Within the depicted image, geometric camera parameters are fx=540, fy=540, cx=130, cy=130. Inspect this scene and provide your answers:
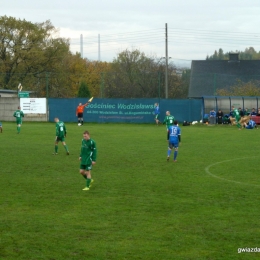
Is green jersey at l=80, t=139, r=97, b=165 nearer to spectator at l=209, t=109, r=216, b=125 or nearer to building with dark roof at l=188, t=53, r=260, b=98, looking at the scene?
spectator at l=209, t=109, r=216, b=125

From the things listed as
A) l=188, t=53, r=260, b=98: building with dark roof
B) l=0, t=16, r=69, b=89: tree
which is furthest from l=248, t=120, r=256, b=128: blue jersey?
l=0, t=16, r=69, b=89: tree

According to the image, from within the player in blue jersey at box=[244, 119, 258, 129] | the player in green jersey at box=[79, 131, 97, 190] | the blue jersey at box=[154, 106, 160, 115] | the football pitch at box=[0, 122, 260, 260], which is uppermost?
the blue jersey at box=[154, 106, 160, 115]

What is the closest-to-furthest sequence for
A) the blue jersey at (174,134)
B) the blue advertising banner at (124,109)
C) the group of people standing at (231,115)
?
1. the blue jersey at (174,134)
2. the group of people standing at (231,115)
3. the blue advertising banner at (124,109)

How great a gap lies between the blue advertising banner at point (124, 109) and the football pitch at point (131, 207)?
24140 mm

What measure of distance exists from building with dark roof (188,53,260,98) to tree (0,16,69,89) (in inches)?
747

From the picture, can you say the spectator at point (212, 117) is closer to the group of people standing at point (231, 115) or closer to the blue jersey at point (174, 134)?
the group of people standing at point (231, 115)

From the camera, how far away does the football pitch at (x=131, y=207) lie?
31.4ft

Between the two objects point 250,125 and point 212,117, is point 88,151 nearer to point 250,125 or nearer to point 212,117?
point 250,125

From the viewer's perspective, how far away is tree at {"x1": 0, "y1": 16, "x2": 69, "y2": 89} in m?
70.2

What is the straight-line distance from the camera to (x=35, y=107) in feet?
167

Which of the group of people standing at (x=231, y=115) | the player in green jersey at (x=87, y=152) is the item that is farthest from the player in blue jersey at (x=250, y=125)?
the player in green jersey at (x=87, y=152)

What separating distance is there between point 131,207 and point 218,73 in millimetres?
58729

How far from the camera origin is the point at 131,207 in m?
12.8

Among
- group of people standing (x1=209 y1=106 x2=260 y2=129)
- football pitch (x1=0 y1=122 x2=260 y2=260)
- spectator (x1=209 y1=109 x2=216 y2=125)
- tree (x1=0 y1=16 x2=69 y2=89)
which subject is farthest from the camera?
tree (x1=0 y1=16 x2=69 y2=89)
